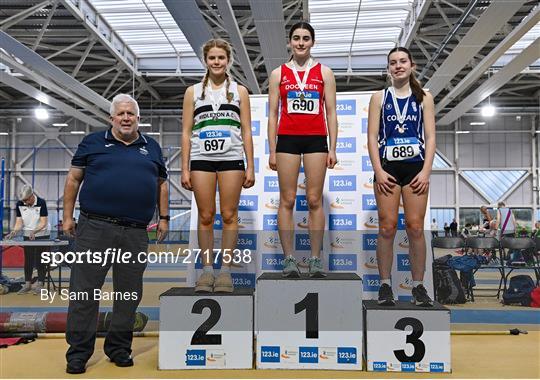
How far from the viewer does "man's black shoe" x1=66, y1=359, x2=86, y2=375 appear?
118 inches

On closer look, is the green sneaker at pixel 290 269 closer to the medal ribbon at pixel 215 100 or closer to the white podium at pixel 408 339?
the white podium at pixel 408 339

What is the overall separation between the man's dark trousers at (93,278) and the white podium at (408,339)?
1526 mm

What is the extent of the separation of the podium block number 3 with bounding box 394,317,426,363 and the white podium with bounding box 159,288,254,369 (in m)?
0.92

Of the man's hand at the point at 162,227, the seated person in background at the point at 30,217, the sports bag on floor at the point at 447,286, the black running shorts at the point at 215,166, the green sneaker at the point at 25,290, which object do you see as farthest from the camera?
the green sneaker at the point at 25,290

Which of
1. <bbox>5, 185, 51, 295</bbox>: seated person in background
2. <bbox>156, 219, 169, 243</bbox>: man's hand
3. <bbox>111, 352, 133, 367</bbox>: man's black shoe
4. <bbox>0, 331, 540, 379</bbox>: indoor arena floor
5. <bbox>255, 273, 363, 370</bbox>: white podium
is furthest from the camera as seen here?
<bbox>5, 185, 51, 295</bbox>: seated person in background

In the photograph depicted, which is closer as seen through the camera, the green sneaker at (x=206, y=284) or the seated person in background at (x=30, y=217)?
the green sneaker at (x=206, y=284)

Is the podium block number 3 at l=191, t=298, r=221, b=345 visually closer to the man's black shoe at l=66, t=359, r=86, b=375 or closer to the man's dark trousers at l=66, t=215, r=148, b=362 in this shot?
the man's dark trousers at l=66, t=215, r=148, b=362

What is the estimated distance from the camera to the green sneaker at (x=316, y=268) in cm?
325

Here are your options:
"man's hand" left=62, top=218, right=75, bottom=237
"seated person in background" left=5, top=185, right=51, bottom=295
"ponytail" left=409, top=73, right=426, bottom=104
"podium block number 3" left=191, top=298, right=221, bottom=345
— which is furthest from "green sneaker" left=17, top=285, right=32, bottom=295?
"ponytail" left=409, top=73, right=426, bottom=104

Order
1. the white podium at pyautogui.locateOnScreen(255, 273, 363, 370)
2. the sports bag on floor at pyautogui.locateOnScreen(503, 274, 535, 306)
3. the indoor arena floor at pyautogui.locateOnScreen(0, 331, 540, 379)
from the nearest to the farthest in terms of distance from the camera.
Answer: the indoor arena floor at pyautogui.locateOnScreen(0, 331, 540, 379) → the white podium at pyautogui.locateOnScreen(255, 273, 363, 370) → the sports bag on floor at pyautogui.locateOnScreen(503, 274, 535, 306)

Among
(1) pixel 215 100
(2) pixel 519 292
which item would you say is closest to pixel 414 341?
(1) pixel 215 100

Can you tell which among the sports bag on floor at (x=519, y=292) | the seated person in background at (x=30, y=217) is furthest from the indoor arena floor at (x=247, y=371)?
the seated person in background at (x=30, y=217)

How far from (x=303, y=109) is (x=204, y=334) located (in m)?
1.59

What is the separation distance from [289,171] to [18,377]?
2.06 m
